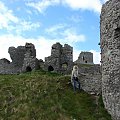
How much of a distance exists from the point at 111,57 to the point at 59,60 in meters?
15.0

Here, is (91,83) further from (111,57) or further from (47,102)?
(111,57)

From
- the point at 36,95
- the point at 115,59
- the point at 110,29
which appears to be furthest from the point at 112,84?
the point at 36,95

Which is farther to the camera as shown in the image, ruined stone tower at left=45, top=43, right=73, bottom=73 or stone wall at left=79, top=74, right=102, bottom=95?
ruined stone tower at left=45, top=43, right=73, bottom=73

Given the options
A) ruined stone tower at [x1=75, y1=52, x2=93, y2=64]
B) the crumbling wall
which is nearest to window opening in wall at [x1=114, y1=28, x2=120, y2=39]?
the crumbling wall

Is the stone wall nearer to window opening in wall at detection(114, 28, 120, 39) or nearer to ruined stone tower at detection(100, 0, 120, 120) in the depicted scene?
ruined stone tower at detection(100, 0, 120, 120)

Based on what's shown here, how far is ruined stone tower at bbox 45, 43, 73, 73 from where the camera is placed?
1634 inches

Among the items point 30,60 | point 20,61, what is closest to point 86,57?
point 20,61

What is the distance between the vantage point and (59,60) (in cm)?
4219

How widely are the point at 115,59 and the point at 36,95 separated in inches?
279

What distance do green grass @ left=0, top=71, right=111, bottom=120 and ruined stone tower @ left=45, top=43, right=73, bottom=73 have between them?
7.23m

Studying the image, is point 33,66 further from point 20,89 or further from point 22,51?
point 20,89

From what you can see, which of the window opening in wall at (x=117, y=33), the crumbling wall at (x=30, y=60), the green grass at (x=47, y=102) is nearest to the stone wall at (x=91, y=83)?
the green grass at (x=47, y=102)

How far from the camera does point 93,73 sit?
105 feet

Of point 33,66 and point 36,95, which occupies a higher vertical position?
point 33,66
